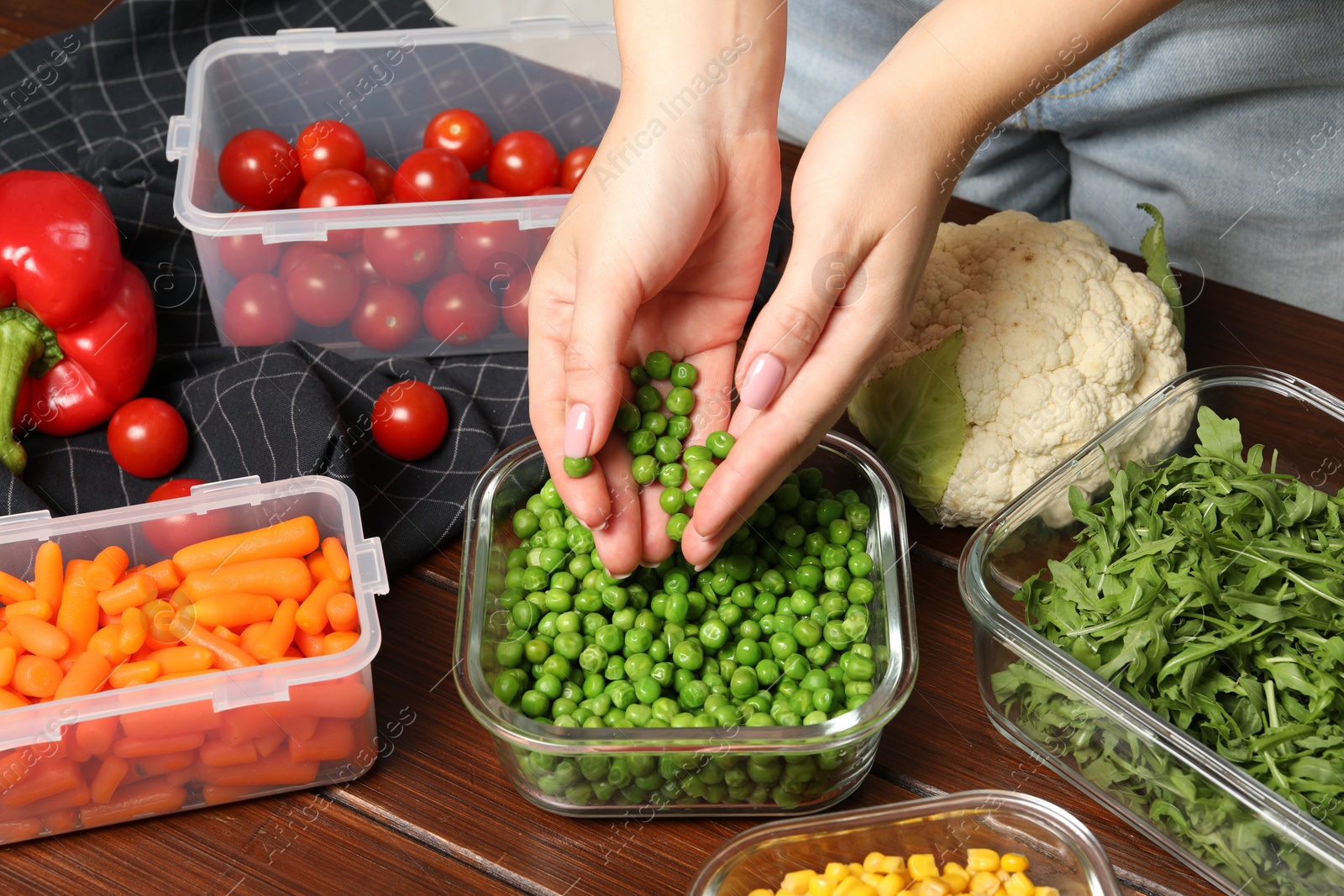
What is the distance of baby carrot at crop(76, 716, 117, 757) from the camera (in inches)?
43.1

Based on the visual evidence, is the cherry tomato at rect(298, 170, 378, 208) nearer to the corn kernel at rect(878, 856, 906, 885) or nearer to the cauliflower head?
the cauliflower head

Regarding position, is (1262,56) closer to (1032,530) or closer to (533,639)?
(1032,530)

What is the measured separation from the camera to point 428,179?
70.1 inches

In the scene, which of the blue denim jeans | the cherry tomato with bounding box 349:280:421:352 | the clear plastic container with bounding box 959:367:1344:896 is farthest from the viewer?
the cherry tomato with bounding box 349:280:421:352

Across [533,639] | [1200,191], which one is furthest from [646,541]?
[1200,191]

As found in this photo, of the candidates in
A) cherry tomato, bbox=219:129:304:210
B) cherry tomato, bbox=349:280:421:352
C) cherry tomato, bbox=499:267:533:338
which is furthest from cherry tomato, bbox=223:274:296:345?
cherry tomato, bbox=499:267:533:338

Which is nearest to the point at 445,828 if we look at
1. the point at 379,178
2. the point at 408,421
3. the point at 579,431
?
the point at 579,431

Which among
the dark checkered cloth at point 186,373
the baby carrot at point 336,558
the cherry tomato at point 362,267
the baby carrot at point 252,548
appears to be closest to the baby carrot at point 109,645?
the baby carrot at point 252,548

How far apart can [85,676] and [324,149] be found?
0.98m

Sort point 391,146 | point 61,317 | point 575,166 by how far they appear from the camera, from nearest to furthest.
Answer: point 61,317 < point 575,166 < point 391,146

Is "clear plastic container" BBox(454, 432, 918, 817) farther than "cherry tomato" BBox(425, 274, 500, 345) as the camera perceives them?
No

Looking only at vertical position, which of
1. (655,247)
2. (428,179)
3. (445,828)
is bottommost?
(445,828)

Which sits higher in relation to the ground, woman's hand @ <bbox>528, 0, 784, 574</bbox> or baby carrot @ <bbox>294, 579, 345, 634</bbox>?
woman's hand @ <bbox>528, 0, 784, 574</bbox>

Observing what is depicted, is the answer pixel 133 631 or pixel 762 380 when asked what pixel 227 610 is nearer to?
pixel 133 631
